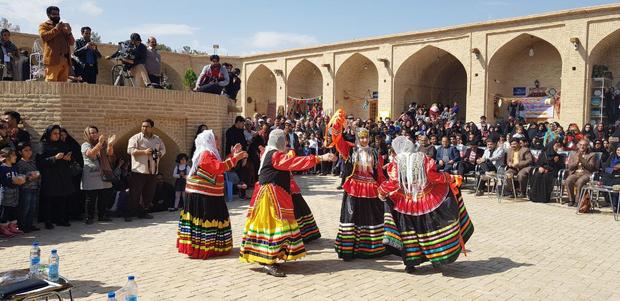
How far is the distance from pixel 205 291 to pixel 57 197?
4.28m

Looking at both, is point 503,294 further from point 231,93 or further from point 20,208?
point 231,93

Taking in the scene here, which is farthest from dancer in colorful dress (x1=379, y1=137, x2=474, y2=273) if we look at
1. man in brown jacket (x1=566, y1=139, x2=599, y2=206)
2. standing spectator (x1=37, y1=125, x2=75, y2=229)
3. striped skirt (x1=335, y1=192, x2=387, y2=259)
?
man in brown jacket (x1=566, y1=139, x2=599, y2=206)

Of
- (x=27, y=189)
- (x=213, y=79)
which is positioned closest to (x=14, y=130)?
(x=27, y=189)

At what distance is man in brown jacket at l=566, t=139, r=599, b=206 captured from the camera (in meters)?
10.5

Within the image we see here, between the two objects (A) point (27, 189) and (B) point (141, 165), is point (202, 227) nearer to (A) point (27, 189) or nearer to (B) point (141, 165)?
(B) point (141, 165)

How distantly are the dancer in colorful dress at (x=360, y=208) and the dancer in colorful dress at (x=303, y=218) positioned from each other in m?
0.85

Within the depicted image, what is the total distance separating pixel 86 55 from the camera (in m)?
10.1

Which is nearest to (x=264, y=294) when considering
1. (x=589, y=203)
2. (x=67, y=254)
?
(x=67, y=254)

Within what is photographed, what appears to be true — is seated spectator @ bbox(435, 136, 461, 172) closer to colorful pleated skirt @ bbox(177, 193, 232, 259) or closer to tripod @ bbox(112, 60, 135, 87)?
tripod @ bbox(112, 60, 135, 87)

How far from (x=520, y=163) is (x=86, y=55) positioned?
9780 mm

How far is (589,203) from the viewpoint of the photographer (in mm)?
9945

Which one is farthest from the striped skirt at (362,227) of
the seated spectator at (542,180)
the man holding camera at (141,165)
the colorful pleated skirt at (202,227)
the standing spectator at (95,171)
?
the seated spectator at (542,180)

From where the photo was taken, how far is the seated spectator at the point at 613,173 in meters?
9.91

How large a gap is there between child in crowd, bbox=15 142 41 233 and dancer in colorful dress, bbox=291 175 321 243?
3.92m
